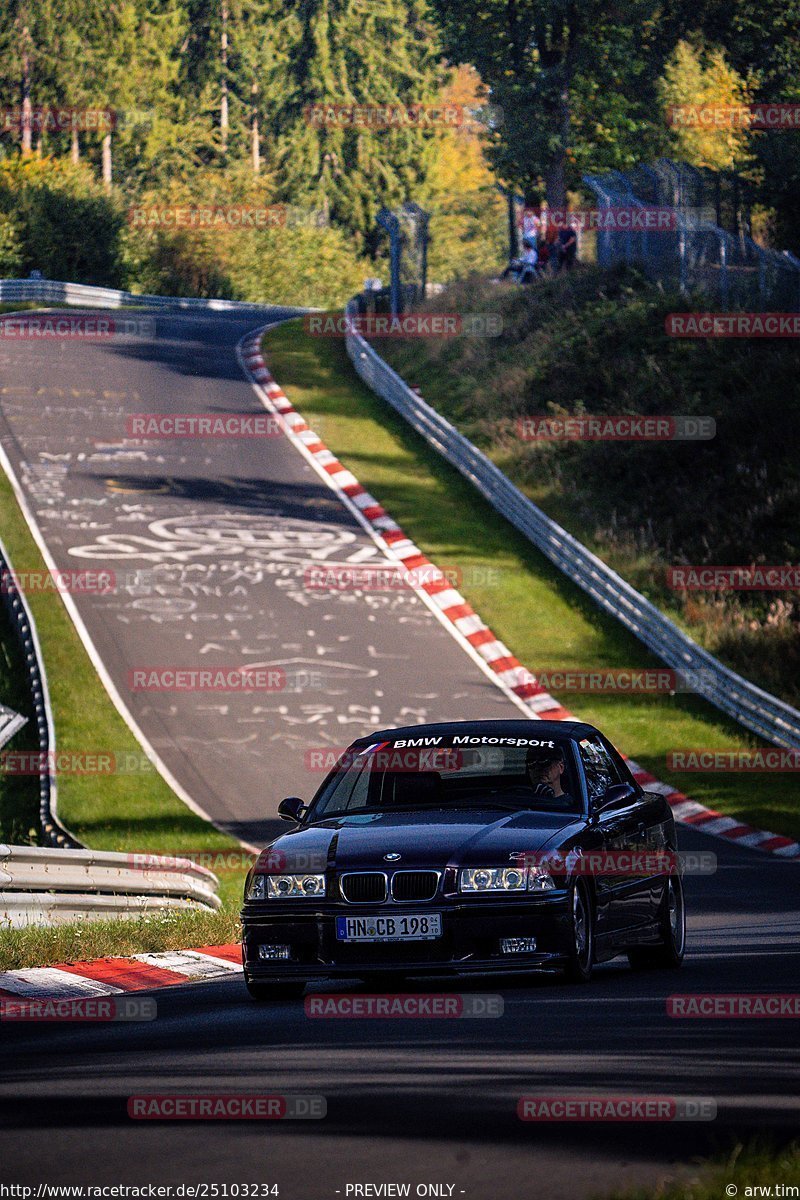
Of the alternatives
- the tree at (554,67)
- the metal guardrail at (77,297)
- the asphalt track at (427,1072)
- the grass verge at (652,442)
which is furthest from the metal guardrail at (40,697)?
the tree at (554,67)

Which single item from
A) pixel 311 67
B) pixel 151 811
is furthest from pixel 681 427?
pixel 311 67

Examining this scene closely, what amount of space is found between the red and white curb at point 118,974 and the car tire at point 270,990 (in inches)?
40.4

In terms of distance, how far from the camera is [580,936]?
31.7 ft

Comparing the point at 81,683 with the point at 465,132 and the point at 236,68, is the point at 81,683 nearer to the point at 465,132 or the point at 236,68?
the point at 236,68

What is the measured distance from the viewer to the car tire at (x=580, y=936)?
9.46 m

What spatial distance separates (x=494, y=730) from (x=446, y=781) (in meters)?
0.41

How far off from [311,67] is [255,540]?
3233 inches

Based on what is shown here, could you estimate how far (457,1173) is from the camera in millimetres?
5168

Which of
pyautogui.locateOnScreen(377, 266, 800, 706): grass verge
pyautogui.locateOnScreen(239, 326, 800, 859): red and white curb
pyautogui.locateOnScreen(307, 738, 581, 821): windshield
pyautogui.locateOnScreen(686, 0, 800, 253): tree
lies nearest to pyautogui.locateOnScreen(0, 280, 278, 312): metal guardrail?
pyautogui.locateOnScreen(377, 266, 800, 706): grass verge

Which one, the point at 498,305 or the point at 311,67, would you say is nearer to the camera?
the point at 498,305

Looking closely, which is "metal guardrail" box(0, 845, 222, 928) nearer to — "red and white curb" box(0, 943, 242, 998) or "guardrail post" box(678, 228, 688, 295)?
"red and white curb" box(0, 943, 242, 998)

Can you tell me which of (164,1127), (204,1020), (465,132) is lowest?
(204,1020)

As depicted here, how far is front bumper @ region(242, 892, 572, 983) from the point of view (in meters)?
9.30

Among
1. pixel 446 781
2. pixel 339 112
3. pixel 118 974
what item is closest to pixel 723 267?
pixel 446 781
